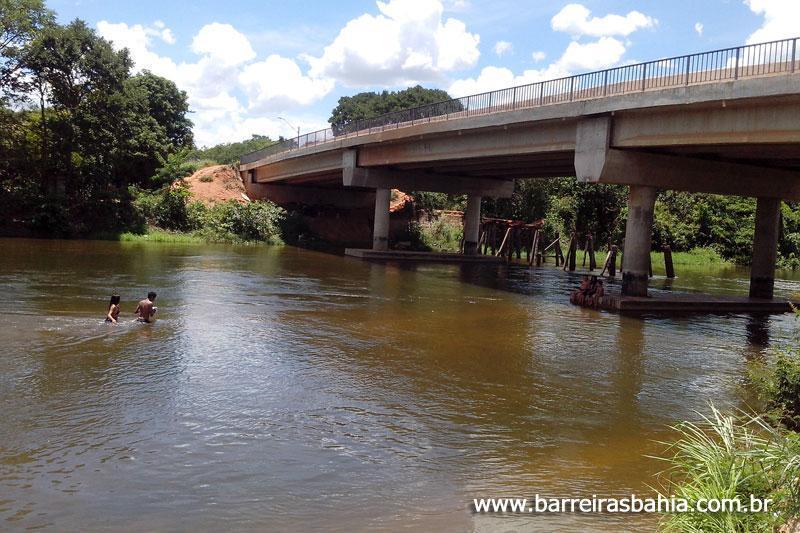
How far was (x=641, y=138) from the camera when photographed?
21.1 metres

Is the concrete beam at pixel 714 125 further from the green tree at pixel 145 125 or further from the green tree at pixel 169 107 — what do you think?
the green tree at pixel 169 107

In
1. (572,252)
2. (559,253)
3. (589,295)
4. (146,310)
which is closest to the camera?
(146,310)

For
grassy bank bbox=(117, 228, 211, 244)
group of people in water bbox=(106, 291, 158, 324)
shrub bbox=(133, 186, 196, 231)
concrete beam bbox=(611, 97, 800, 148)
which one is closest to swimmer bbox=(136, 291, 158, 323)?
group of people in water bbox=(106, 291, 158, 324)

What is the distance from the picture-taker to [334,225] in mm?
58375

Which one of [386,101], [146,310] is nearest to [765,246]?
[146,310]

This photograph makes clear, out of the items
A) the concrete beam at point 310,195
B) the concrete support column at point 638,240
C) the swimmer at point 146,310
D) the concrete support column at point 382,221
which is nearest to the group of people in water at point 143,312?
the swimmer at point 146,310

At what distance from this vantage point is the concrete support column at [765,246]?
83.8ft

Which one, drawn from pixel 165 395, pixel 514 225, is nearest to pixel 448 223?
pixel 514 225

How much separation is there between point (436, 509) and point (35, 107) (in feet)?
160

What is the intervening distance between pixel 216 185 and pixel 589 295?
44885mm

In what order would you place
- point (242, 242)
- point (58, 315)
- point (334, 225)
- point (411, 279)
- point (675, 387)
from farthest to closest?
point (334, 225) < point (242, 242) < point (411, 279) < point (58, 315) < point (675, 387)

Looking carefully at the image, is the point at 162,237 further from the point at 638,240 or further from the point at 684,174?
the point at 684,174

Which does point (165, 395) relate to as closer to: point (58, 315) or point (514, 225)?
point (58, 315)

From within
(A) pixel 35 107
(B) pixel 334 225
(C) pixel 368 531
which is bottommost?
(C) pixel 368 531
